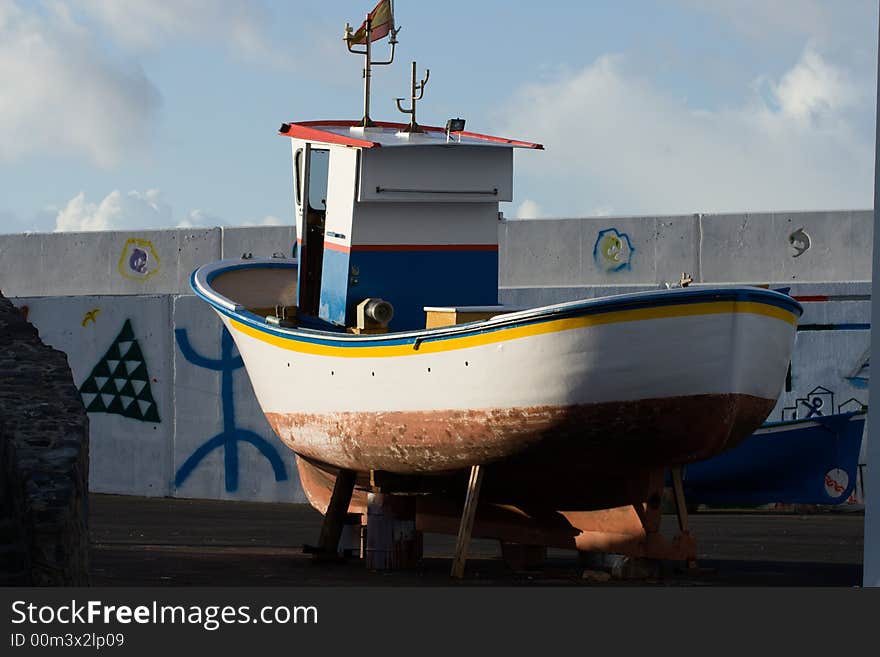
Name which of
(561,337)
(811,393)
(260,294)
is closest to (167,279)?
(260,294)

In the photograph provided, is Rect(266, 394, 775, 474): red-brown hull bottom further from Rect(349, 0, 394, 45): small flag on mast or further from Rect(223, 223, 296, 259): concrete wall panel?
Rect(223, 223, 296, 259): concrete wall panel

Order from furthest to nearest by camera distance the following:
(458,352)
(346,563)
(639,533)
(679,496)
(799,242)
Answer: (799,242), (346,563), (679,496), (639,533), (458,352)

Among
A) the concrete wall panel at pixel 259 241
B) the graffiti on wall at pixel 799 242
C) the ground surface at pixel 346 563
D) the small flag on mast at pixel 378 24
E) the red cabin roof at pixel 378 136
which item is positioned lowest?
the ground surface at pixel 346 563

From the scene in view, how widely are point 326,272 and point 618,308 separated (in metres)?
3.74

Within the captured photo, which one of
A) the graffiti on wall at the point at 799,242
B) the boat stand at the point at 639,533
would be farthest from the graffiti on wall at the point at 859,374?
the boat stand at the point at 639,533

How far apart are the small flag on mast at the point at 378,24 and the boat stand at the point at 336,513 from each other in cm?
393

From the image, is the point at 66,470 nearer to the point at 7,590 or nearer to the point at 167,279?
the point at 7,590

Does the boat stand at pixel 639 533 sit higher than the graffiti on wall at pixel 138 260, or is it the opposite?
the graffiti on wall at pixel 138 260

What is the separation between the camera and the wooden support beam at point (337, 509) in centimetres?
1274

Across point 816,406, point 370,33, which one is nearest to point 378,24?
point 370,33

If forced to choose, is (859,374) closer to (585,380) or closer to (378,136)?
(378,136)

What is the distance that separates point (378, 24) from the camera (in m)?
13.9

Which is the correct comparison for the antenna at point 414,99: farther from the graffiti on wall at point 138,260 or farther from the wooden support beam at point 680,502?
the graffiti on wall at point 138,260

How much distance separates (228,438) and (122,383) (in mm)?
1718
